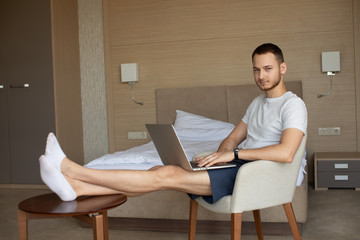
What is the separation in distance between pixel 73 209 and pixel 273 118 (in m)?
1.09

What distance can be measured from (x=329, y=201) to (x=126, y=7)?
2.94 metres

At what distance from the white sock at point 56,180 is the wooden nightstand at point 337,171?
103 inches

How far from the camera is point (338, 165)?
12.4 feet

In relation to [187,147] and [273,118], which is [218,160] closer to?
[273,118]

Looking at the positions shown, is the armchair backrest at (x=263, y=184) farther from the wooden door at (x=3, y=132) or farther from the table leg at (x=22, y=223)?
the wooden door at (x=3, y=132)

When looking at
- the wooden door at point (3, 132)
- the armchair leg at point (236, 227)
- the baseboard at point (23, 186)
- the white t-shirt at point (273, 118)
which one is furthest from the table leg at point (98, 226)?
the wooden door at point (3, 132)

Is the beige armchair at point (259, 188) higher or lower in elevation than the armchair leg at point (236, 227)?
higher

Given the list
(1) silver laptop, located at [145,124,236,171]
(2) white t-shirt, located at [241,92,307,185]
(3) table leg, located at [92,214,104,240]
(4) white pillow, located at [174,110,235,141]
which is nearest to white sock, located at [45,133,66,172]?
(3) table leg, located at [92,214,104,240]

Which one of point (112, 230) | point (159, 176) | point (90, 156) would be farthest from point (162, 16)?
point (159, 176)

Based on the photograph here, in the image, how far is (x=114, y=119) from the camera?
15.8ft

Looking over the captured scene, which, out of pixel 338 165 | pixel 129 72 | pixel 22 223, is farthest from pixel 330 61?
pixel 22 223

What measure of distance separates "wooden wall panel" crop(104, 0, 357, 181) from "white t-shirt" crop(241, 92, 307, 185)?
2.08m

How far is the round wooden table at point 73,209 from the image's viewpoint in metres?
1.66

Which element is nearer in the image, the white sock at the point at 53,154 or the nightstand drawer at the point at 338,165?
the white sock at the point at 53,154
